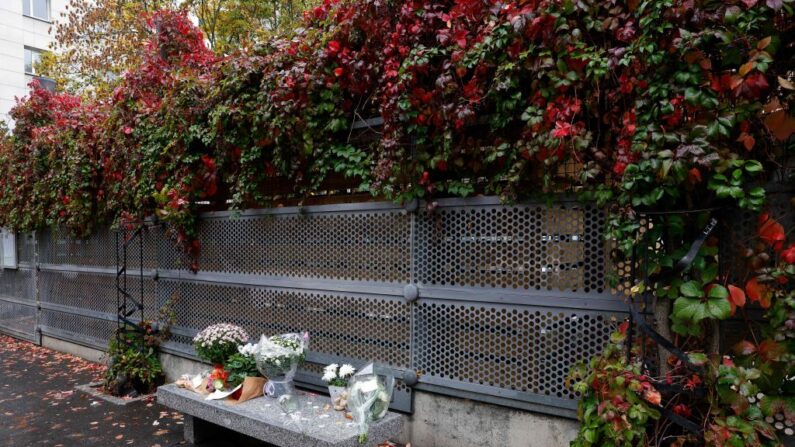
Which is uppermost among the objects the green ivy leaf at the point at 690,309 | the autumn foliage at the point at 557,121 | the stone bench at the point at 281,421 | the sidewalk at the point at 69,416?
the autumn foliage at the point at 557,121

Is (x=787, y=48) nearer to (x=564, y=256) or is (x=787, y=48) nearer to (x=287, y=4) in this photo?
(x=564, y=256)

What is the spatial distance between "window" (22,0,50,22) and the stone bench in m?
25.9

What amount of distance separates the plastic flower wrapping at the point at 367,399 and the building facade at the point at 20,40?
24.2 metres

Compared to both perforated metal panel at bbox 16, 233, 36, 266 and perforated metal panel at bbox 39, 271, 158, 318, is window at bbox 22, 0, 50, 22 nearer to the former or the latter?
perforated metal panel at bbox 16, 233, 36, 266

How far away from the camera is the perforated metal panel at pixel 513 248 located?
137 inches

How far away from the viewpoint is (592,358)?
10.5ft

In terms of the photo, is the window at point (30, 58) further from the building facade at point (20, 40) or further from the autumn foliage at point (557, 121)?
the autumn foliage at point (557, 121)

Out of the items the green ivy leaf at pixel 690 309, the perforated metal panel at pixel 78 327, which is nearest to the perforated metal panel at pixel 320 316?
the green ivy leaf at pixel 690 309

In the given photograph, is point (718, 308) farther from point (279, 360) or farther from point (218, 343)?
point (218, 343)

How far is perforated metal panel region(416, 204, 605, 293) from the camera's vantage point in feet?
11.4

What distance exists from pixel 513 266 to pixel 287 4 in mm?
12824

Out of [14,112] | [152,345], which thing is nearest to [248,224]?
[152,345]

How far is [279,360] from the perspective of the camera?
4348 millimetres

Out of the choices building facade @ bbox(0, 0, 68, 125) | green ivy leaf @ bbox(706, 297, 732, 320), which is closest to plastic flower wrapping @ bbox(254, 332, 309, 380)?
green ivy leaf @ bbox(706, 297, 732, 320)
